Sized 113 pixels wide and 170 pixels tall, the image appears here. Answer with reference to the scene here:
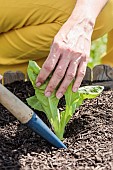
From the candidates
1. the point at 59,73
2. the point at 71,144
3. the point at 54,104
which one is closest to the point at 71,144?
the point at 71,144

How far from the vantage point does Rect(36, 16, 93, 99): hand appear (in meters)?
2.05

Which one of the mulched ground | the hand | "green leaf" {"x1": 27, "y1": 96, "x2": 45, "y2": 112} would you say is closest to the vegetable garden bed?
the mulched ground

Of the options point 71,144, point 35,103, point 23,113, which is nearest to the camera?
point 23,113

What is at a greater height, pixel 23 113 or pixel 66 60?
pixel 66 60

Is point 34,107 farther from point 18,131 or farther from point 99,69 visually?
point 99,69

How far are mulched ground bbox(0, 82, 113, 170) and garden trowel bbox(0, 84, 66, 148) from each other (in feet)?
0.17

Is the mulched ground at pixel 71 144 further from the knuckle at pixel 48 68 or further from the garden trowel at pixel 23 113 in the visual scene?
the knuckle at pixel 48 68

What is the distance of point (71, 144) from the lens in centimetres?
213

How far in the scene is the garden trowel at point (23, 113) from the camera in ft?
6.64

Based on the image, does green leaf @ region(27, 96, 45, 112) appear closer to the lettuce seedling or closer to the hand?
the lettuce seedling

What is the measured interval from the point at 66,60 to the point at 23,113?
0.26 m

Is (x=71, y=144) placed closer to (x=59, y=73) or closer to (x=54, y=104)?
(x=54, y=104)

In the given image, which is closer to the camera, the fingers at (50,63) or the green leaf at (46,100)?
the fingers at (50,63)

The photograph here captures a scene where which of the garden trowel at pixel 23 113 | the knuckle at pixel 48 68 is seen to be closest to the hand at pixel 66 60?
the knuckle at pixel 48 68
